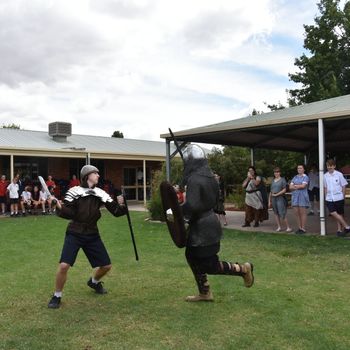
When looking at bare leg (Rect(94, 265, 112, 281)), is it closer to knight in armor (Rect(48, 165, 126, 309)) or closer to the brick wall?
knight in armor (Rect(48, 165, 126, 309))

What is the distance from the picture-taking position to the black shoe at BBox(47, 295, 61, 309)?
5.36 meters

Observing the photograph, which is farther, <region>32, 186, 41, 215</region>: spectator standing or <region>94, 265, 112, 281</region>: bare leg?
<region>32, 186, 41, 215</region>: spectator standing

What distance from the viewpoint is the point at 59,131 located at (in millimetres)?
24250

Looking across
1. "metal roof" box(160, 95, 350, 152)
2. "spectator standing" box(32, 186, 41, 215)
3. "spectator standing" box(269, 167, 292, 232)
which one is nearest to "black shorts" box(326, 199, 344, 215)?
"spectator standing" box(269, 167, 292, 232)

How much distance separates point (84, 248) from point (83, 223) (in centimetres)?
31

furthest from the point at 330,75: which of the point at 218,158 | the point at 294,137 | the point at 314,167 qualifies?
the point at 314,167

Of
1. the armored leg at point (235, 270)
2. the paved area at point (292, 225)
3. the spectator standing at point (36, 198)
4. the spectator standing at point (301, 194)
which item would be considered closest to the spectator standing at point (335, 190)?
the spectator standing at point (301, 194)

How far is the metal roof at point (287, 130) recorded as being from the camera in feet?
36.0

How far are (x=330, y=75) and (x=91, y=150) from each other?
16.8 m

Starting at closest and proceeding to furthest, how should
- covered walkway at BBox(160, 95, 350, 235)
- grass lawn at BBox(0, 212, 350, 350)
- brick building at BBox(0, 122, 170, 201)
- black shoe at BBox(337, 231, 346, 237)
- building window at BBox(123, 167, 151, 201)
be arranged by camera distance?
1. grass lawn at BBox(0, 212, 350, 350)
2. black shoe at BBox(337, 231, 346, 237)
3. covered walkway at BBox(160, 95, 350, 235)
4. brick building at BBox(0, 122, 170, 201)
5. building window at BBox(123, 167, 151, 201)

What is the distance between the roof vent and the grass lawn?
15555mm

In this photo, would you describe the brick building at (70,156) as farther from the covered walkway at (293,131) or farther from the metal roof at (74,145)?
the covered walkway at (293,131)

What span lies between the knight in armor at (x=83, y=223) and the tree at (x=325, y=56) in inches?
1032

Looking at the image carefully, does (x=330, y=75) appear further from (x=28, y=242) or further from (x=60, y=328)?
(x=60, y=328)
